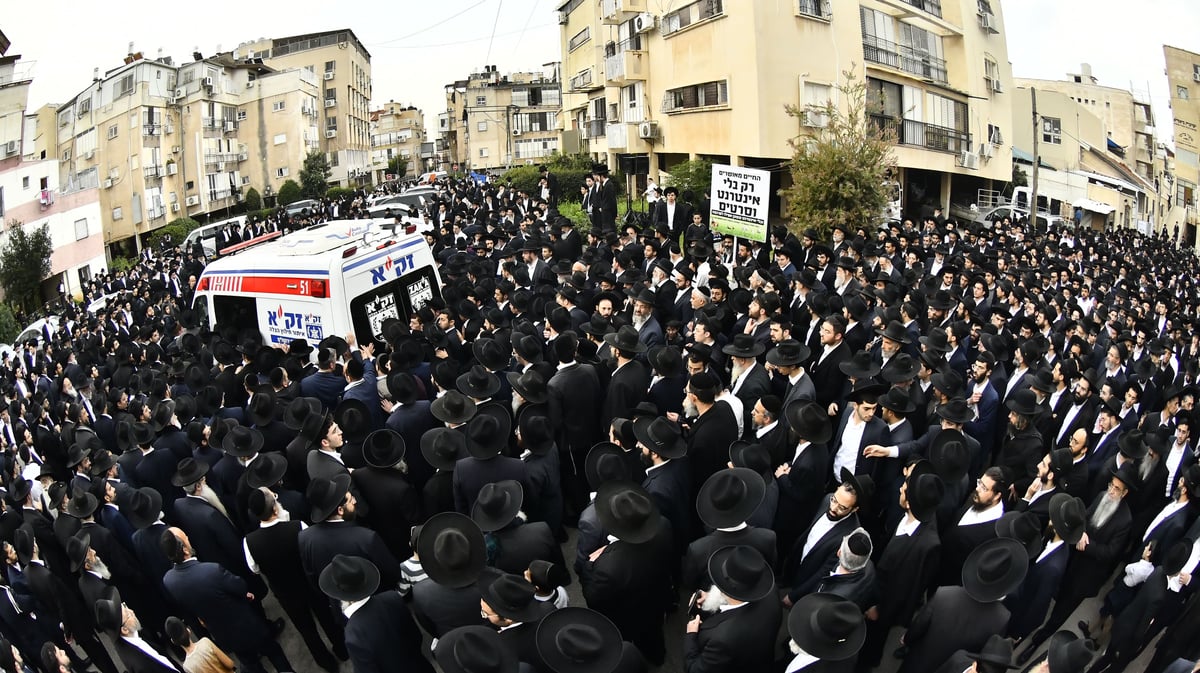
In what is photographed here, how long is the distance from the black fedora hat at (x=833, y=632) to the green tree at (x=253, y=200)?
167 feet

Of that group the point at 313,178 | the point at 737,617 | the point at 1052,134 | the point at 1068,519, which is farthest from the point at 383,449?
the point at 1052,134

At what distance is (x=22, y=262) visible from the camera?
27391mm

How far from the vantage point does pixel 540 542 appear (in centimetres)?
442

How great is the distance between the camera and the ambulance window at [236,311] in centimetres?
885

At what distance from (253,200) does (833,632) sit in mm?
51557

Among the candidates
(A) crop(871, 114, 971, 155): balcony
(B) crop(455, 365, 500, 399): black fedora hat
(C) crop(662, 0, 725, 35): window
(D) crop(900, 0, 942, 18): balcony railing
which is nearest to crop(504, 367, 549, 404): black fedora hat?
(B) crop(455, 365, 500, 399): black fedora hat

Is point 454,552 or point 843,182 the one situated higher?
point 843,182

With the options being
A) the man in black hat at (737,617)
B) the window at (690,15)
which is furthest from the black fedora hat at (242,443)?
the window at (690,15)

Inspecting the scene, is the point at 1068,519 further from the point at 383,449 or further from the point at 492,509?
the point at 383,449

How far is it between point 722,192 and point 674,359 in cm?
582

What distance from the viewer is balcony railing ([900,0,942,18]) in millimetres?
25234

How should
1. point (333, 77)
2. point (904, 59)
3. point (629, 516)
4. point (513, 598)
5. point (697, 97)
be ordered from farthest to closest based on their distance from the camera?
point (333, 77) → point (904, 59) → point (697, 97) → point (629, 516) → point (513, 598)

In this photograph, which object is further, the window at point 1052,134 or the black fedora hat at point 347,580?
the window at point 1052,134

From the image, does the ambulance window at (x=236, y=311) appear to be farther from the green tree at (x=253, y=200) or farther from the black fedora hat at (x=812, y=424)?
the green tree at (x=253, y=200)
